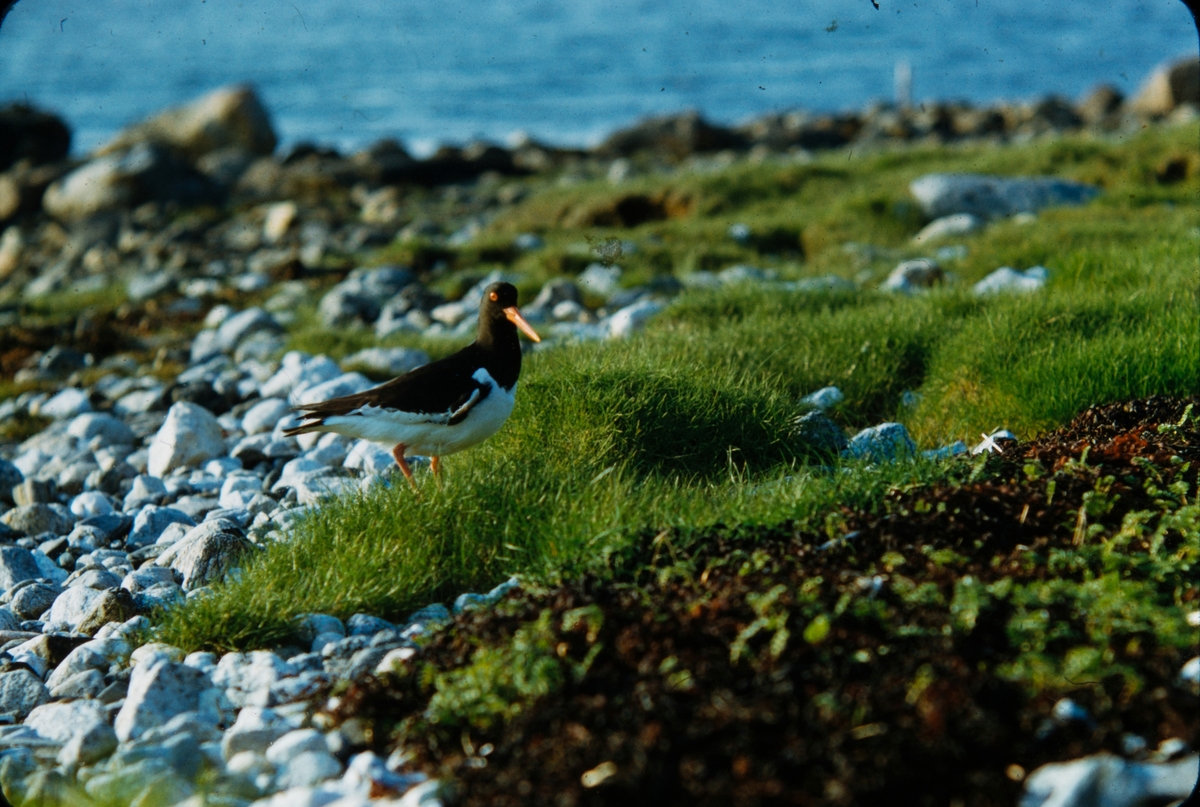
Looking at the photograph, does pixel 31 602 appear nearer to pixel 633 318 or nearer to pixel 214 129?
pixel 633 318

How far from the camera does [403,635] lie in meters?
3.75

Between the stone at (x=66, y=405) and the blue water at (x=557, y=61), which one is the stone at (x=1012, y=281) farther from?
the blue water at (x=557, y=61)

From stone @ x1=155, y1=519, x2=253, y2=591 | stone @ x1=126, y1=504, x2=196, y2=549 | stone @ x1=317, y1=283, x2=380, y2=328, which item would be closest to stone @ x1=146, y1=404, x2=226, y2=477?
stone @ x1=126, y1=504, x2=196, y2=549

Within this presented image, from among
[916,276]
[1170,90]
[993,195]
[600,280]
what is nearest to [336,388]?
[600,280]

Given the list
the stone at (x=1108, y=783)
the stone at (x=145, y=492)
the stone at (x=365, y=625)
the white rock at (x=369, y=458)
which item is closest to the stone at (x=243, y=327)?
the stone at (x=145, y=492)

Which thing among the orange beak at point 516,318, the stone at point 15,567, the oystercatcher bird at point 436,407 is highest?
the orange beak at point 516,318

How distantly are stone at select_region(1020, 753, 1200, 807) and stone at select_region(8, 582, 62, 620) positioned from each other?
418 centimetres

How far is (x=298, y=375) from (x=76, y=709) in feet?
14.5

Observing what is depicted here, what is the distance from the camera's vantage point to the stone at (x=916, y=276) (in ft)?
28.1

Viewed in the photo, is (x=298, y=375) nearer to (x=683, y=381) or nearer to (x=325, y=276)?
(x=683, y=381)

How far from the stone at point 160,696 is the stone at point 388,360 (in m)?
4.48

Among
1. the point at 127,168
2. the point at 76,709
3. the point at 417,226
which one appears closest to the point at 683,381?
the point at 76,709

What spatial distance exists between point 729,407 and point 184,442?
3467mm

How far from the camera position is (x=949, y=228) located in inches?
421
